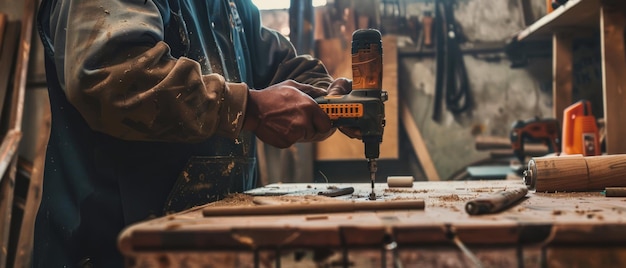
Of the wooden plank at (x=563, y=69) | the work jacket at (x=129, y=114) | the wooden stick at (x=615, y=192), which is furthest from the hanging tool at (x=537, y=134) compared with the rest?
the work jacket at (x=129, y=114)

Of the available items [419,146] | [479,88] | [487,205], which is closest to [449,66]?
[479,88]

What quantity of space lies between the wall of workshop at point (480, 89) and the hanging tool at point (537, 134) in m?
0.65

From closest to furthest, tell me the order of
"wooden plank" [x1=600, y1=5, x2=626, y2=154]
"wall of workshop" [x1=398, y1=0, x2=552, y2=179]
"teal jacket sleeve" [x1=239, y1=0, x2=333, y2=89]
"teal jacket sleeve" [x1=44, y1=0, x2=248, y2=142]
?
"teal jacket sleeve" [x1=44, y1=0, x2=248, y2=142] < "teal jacket sleeve" [x1=239, y1=0, x2=333, y2=89] < "wooden plank" [x1=600, y1=5, x2=626, y2=154] < "wall of workshop" [x1=398, y1=0, x2=552, y2=179]

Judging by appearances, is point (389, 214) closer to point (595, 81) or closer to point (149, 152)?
point (149, 152)

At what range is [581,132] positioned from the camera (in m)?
2.31

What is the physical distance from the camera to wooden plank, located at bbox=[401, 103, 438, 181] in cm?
383

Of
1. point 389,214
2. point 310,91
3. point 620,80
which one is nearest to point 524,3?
point 620,80

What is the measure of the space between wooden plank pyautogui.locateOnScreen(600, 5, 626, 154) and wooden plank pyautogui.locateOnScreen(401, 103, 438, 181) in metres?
1.72

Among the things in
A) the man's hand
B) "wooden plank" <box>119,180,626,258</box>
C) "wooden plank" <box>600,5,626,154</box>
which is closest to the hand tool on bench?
"wooden plank" <box>119,180,626,258</box>

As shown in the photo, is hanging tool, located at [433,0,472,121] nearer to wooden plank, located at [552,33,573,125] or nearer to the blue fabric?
wooden plank, located at [552,33,573,125]

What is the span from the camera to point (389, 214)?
90 cm

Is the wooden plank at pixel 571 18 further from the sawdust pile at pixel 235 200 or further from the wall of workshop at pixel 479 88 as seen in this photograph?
the sawdust pile at pixel 235 200

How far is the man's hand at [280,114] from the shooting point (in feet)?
4.22

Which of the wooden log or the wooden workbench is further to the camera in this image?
the wooden log
